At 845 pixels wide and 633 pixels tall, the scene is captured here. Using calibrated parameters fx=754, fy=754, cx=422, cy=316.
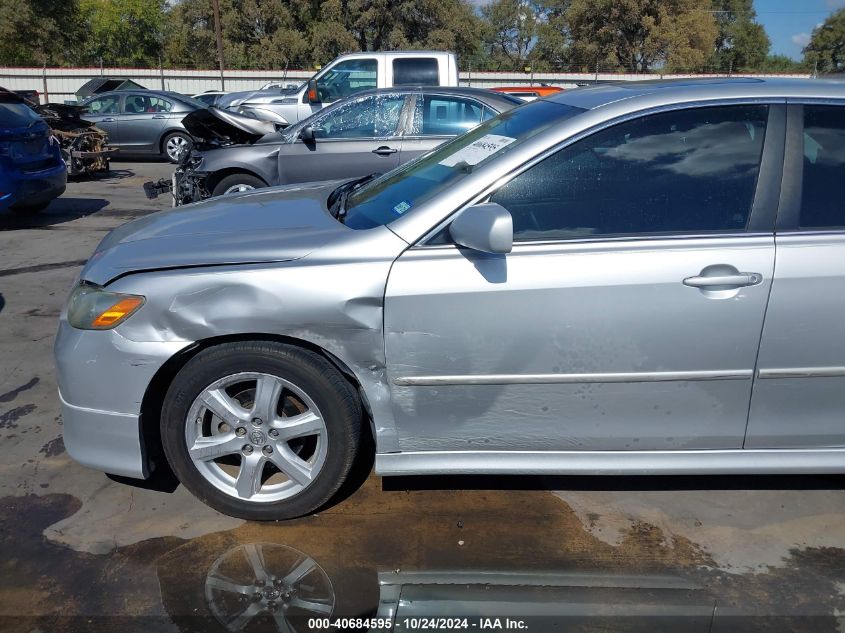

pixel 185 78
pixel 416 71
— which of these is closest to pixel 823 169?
pixel 416 71

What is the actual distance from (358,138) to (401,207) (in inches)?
193

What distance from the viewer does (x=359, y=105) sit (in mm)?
7887

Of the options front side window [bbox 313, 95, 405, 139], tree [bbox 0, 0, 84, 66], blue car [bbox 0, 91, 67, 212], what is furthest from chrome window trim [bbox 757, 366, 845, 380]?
tree [bbox 0, 0, 84, 66]

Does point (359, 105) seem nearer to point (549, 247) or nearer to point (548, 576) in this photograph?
point (549, 247)

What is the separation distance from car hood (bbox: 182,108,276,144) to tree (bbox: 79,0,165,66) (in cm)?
4914

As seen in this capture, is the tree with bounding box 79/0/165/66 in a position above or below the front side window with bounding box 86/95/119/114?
above

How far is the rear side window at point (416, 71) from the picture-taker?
40.0 feet

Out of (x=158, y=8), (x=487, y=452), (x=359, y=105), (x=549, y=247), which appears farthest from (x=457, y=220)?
(x=158, y=8)

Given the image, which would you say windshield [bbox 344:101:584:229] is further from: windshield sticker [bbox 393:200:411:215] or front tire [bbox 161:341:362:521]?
front tire [bbox 161:341:362:521]

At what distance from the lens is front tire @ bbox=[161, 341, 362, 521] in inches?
116

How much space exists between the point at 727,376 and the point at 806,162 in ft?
2.98

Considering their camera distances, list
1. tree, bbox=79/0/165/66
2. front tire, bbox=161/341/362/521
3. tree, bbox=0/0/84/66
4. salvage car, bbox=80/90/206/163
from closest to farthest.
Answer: front tire, bbox=161/341/362/521
salvage car, bbox=80/90/206/163
tree, bbox=0/0/84/66
tree, bbox=79/0/165/66

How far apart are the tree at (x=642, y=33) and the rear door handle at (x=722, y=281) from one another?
41104mm

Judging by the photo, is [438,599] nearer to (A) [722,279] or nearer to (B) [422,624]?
(B) [422,624]
